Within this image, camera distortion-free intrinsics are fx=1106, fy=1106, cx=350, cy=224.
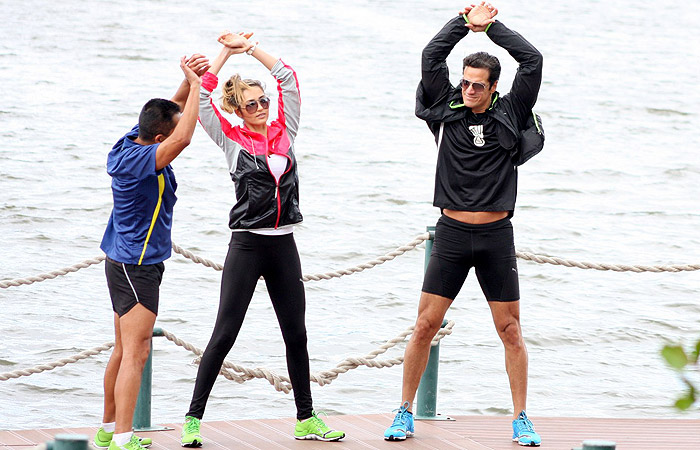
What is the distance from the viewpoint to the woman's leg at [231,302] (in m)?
4.88

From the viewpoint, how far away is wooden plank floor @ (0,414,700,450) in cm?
511

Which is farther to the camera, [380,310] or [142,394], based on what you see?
[380,310]

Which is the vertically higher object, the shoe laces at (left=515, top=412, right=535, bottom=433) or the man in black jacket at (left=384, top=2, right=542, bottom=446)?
the man in black jacket at (left=384, top=2, right=542, bottom=446)

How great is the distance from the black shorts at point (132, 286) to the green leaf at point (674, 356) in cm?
333

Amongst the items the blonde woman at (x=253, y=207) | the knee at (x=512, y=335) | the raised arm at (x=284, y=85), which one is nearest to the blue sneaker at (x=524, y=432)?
the knee at (x=512, y=335)

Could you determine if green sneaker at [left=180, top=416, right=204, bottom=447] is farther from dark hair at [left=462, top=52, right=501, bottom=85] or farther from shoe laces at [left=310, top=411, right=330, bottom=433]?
dark hair at [left=462, top=52, right=501, bottom=85]

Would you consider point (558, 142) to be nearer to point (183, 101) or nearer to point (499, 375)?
point (499, 375)

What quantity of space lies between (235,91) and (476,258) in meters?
1.33

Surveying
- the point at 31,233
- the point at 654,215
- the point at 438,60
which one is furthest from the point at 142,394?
the point at 654,215

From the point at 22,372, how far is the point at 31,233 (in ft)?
28.9

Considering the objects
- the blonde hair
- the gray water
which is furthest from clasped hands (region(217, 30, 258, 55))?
the gray water

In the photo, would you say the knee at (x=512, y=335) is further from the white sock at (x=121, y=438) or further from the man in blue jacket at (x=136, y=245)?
the white sock at (x=121, y=438)

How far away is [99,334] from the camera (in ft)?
32.7

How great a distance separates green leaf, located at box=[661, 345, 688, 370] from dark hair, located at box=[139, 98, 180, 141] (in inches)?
131
